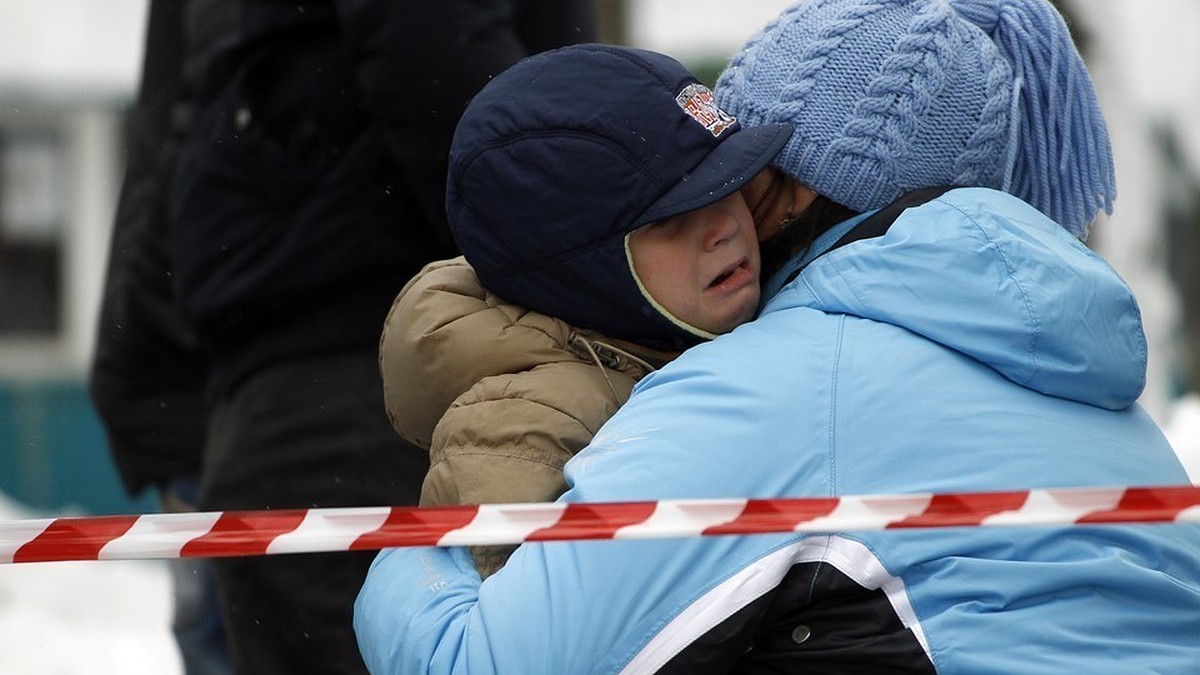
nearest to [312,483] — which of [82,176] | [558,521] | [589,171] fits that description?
[589,171]

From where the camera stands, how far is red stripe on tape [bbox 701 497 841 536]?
1.58 meters

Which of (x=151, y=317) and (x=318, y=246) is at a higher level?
(x=318, y=246)

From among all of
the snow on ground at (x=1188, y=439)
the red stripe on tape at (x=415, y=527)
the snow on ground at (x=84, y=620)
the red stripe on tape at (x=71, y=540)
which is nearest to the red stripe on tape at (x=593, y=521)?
the red stripe on tape at (x=415, y=527)

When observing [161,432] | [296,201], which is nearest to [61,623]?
[161,432]

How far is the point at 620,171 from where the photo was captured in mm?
1841

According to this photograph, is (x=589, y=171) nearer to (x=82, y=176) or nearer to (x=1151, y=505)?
(x=1151, y=505)

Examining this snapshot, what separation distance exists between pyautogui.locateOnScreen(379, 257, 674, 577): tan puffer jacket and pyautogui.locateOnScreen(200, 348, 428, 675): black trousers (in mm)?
807

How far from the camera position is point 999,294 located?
1.68m

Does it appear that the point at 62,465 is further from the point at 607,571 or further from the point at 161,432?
the point at 607,571

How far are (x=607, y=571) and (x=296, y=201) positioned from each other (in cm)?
146

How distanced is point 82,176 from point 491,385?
34.6 feet

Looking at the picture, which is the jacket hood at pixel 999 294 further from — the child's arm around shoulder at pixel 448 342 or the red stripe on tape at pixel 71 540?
the red stripe on tape at pixel 71 540

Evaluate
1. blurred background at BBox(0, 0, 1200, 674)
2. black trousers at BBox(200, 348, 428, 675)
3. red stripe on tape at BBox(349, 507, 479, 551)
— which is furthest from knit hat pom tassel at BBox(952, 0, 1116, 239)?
blurred background at BBox(0, 0, 1200, 674)

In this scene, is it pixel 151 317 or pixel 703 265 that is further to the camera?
pixel 151 317
